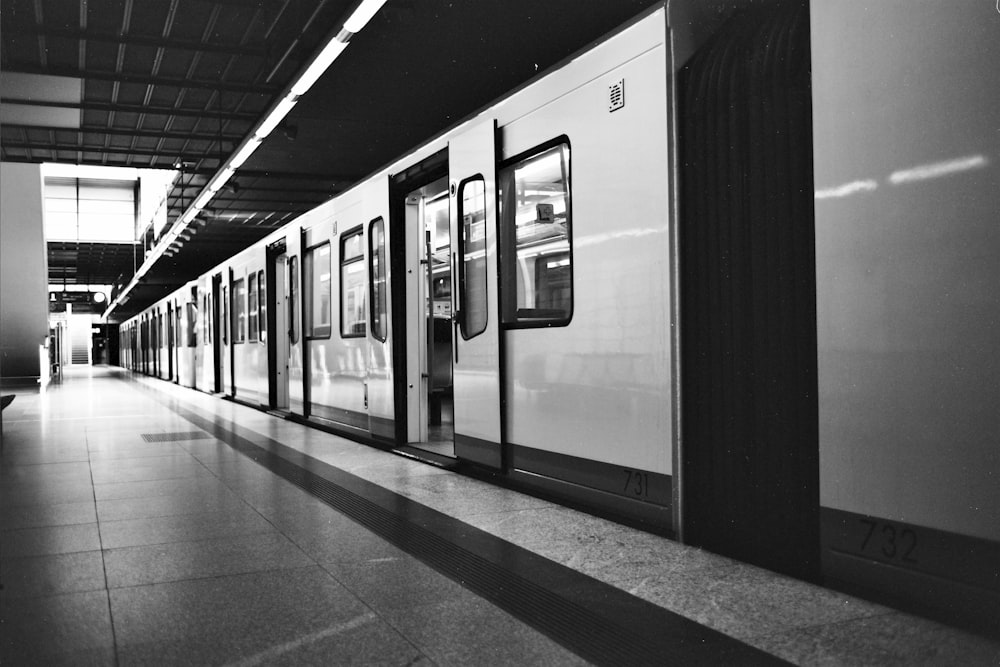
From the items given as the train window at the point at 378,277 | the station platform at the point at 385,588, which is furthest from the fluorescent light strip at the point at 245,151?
the station platform at the point at 385,588

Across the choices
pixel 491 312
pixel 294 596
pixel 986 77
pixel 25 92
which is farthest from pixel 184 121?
pixel 986 77

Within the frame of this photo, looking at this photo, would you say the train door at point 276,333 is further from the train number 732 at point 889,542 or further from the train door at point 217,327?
the train number 732 at point 889,542

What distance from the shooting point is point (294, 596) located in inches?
131

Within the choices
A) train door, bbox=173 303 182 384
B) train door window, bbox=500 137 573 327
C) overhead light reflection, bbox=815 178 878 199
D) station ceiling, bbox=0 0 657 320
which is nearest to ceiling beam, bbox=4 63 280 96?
station ceiling, bbox=0 0 657 320

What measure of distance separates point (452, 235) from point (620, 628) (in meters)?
3.98

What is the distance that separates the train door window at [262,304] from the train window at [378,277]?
16.5 feet

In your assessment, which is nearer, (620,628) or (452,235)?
(620,628)

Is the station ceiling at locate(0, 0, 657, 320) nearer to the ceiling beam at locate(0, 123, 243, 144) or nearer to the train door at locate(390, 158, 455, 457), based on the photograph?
the ceiling beam at locate(0, 123, 243, 144)

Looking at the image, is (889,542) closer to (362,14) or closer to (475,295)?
(475,295)

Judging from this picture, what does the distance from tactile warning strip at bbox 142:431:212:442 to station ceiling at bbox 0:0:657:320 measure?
11.7 feet

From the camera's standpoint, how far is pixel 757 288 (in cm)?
359

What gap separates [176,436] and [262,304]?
4.17 m

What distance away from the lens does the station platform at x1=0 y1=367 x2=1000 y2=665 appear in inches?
107

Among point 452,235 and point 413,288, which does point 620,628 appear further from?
point 413,288
